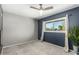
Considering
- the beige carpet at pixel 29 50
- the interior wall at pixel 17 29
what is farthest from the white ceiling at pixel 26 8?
the beige carpet at pixel 29 50

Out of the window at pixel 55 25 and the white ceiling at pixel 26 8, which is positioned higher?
the white ceiling at pixel 26 8

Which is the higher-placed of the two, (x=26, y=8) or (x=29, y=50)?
(x=26, y=8)

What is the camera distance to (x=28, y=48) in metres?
1.32

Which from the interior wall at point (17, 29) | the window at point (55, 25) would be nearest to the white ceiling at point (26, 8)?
the interior wall at point (17, 29)

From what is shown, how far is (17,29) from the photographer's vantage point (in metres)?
1.19

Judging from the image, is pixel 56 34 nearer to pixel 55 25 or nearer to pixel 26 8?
pixel 55 25

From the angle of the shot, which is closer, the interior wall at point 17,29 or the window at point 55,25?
the interior wall at point 17,29

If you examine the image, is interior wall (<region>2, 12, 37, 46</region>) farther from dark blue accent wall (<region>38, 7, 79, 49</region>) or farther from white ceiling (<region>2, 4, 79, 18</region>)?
dark blue accent wall (<region>38, 7, 79, 49</region>)

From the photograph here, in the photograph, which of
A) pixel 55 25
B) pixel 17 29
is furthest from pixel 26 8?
pixel 55 25

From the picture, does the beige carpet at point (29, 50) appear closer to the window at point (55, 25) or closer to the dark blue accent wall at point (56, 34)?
the dark blue accent wall at point (56, 34)

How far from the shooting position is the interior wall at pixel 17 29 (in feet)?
3.58

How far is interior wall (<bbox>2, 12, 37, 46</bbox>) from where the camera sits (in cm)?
109

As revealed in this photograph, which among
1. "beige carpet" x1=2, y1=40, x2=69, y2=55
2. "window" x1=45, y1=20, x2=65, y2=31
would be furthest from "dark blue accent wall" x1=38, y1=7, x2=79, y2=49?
"beige carpet" x1=2, y1=40, x2=69, y2=55
